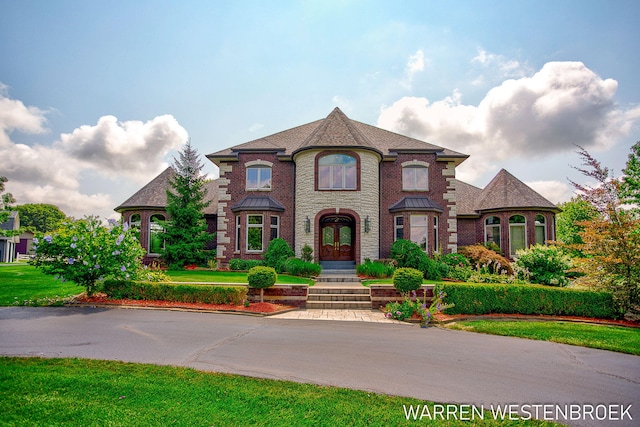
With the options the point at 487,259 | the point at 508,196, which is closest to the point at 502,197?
the point at 508,196

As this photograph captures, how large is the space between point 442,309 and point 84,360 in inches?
356

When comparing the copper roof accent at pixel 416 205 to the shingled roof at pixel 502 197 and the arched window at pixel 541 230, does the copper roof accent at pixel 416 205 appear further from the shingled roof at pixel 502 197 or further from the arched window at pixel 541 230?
the arched window at pixel 541 230

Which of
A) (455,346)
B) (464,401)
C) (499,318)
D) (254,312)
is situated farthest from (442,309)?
(464,401)

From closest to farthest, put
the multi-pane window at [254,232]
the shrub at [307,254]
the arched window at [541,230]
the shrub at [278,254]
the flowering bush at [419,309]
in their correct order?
the flowering bush at [419,309] → the shrub at [278,254] → the shrub at [307,254] → the multi-pane window at [254,232] → the arched window at [541,230]

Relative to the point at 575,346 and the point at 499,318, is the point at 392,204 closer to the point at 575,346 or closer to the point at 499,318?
the point at 499,318

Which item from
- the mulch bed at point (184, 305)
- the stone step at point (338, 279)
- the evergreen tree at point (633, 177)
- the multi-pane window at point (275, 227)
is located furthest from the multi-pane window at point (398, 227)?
the evergreen tree at point (633, 177)

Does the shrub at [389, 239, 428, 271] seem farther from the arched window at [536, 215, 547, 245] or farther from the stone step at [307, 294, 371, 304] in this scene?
the arched window at [536, 215, 547, 245]

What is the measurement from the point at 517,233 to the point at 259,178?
50.7 feet

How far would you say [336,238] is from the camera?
19500 mm

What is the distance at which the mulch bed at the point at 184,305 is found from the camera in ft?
35.8

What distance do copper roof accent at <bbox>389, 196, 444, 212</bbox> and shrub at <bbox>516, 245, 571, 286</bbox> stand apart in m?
5.57

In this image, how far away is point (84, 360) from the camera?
557 centimetres

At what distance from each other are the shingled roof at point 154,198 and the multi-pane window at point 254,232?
11.3ft

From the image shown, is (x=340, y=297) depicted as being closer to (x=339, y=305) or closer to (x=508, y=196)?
(x=339, y=305)
